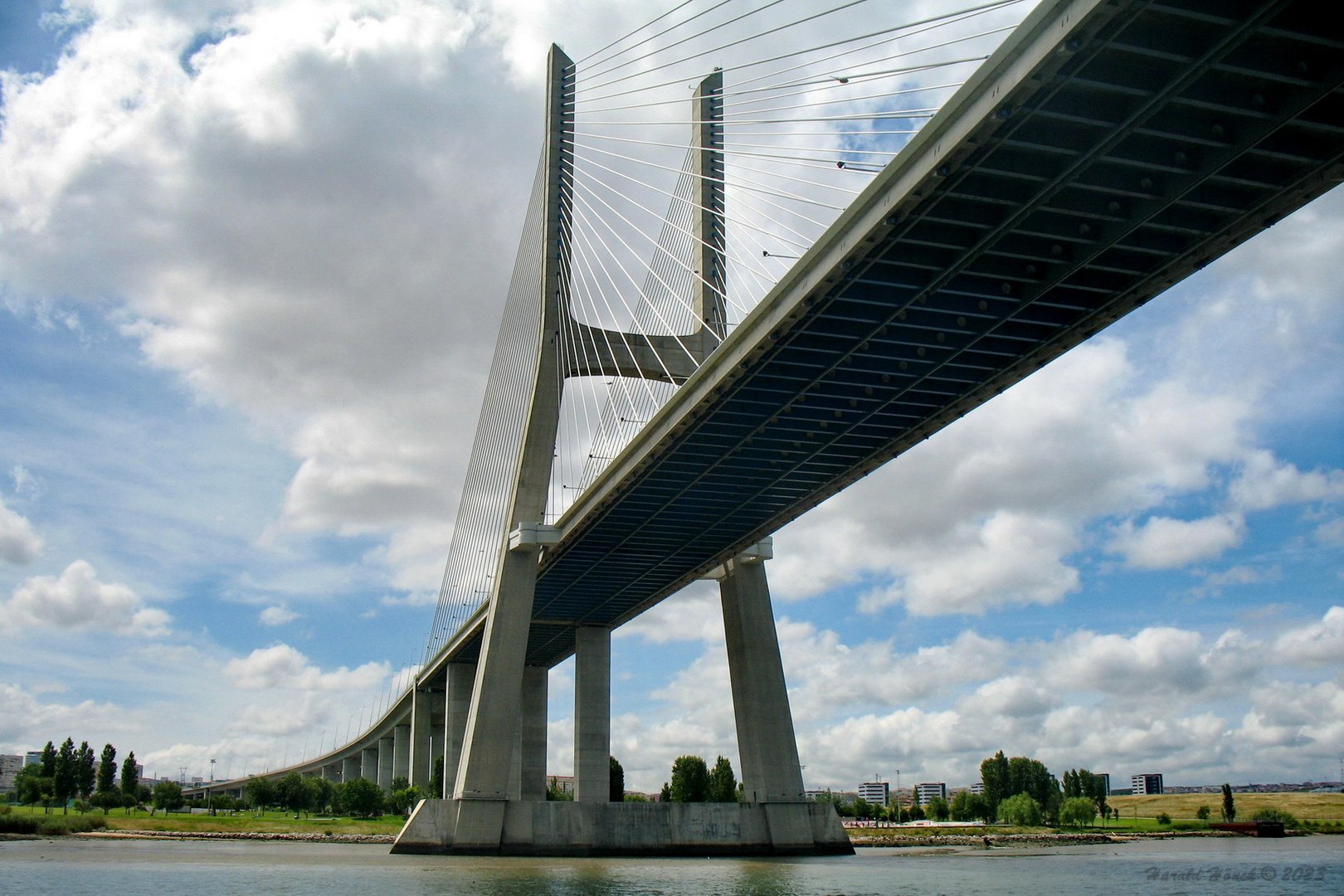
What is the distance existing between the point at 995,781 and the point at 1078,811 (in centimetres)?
1395

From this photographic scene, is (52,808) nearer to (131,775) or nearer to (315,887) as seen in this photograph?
(131,775)

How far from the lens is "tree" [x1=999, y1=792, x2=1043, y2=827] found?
4240 inches

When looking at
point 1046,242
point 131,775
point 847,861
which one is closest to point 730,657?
point 847,861

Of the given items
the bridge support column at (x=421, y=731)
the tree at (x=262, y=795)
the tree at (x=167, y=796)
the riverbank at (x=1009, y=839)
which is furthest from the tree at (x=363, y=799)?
the riverbank at (x=1009, y=839)

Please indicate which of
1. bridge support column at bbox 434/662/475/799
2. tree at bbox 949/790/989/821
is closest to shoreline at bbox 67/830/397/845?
bridge support column at bbox 434/662/475/799

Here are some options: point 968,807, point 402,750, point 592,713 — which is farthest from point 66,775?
point 968,807

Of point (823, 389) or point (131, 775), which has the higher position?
point (823, 389)

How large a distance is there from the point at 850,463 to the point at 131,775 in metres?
135

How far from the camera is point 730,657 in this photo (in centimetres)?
4447

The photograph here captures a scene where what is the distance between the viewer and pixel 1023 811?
108 m

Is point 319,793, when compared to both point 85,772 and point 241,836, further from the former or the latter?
point 241,836

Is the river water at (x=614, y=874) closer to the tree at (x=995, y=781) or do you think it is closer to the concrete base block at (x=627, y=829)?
the concrete base block at (x=627, y=829)

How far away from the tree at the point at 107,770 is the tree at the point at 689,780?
2219 inches

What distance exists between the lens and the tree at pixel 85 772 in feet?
331
